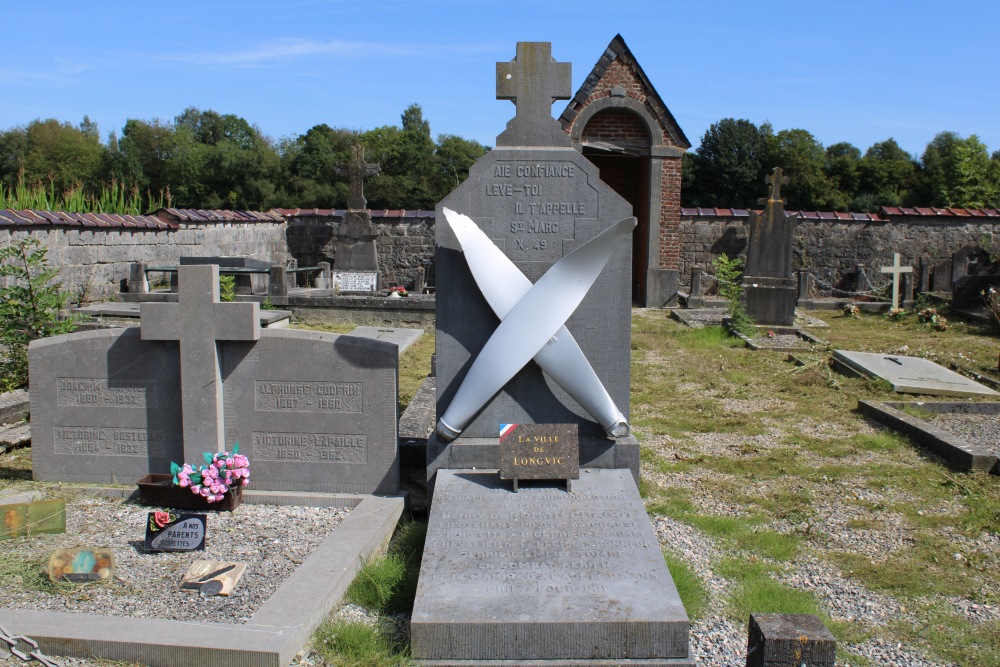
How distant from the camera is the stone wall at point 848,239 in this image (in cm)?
1970

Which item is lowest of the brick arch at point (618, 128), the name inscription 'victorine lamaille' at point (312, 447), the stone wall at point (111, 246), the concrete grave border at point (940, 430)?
the concrete grave border at point (940, 430)

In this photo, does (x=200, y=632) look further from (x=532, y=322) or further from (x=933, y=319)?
(x=933, y=319)

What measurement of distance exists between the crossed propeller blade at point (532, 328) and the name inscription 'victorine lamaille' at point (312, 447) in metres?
0.62

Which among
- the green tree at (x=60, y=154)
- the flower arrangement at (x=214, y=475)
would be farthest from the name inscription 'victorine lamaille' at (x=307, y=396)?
the green tree at (x=60, y=154)

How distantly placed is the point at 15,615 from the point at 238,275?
460 inches

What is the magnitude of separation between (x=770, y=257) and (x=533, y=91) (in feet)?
32.4

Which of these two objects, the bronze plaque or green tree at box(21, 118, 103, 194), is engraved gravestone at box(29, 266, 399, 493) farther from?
green tree at box(21, 118, 103, 194)

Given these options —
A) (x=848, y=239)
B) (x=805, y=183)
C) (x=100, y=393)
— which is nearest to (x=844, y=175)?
(x=805, y=183)

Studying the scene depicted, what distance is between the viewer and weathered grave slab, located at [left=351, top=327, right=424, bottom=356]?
11.3m

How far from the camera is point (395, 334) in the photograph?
39.2ft

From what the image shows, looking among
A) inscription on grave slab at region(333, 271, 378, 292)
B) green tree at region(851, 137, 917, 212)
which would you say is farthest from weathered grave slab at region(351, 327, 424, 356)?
green tree at region(851, 137, 917, 212)

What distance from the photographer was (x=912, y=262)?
1972cm

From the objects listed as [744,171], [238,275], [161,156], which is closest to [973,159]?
[744,171]

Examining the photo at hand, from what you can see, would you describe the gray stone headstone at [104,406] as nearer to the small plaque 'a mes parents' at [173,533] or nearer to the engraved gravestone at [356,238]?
the small plaque 'a mes parents' at [173,533]
